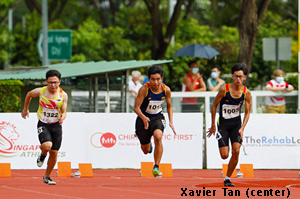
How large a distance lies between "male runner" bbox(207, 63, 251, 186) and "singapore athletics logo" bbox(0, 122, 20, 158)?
5915 mm

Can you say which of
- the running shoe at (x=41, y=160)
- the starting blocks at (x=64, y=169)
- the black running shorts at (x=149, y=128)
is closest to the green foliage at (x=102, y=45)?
the starting blocks at (x=64, y=169)

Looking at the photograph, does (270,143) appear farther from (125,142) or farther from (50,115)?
(50,115)

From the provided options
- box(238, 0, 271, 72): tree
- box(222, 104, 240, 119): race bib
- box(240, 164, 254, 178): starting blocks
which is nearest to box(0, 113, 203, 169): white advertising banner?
box(240, 164, 254, 178): starting blocks

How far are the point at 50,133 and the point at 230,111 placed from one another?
9.53 ft

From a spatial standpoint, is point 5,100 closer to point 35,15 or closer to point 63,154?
point 63,154

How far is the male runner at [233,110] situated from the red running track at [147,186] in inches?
25.9

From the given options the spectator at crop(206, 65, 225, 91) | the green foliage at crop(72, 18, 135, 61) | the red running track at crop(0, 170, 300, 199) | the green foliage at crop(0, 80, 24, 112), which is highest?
the green foliage at crop(72, 18, 135, 61)

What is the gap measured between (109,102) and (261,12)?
5520mm

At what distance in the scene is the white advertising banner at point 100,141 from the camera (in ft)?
58.6

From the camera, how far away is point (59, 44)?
2652 cm

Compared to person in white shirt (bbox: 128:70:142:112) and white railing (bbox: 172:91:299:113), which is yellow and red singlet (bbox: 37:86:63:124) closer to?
white railing (bbox: 172:91:299:113)

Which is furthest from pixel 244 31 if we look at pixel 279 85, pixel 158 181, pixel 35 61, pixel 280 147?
pixel 35 61

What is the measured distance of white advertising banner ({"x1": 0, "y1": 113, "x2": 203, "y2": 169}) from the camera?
17.9 meters

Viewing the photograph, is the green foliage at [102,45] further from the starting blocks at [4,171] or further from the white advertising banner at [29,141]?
the starting blocks at [4,171]
